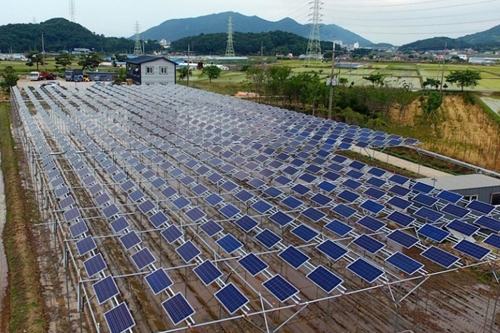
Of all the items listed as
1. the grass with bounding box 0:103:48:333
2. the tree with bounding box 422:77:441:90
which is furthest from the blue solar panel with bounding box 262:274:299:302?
the tree with bounding box 422:77:441:90

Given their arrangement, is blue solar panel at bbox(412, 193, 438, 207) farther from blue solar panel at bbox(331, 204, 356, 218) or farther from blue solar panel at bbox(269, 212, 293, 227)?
blue solar panel at bbox(269, 212, 293, 227)

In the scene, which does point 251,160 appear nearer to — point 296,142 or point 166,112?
point 296,142

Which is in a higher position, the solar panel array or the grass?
the solar panel array

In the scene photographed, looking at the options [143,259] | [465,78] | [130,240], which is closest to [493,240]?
[143,259]

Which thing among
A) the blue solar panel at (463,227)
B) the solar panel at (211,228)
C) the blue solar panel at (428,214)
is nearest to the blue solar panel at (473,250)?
the blue solar panel at (463,227)

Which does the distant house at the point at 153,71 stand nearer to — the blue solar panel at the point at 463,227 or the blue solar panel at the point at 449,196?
the blue solar panel at the point at 449,196

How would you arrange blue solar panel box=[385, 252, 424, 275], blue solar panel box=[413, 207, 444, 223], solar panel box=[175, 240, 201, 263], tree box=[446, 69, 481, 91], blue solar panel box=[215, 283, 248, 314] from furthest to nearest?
1. tree box=[446, 69, 481, 91]
2. blue solar panel box=[413, 207, 444, 223]
3. solar panel box=[175, 240, 201, 263]
4. blue solar panel box=[385, 252, 424, 275]
5. blue solar panel box=[215, 283, 248, 314]
